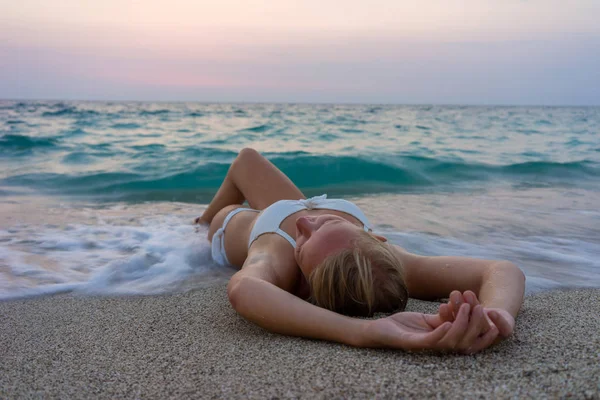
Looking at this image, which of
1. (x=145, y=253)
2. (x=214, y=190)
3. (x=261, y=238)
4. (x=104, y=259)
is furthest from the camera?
(x=214, y=190)

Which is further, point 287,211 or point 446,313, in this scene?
point 287,211

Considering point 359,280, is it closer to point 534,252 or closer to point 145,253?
point 145,253

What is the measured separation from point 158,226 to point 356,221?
2.54 meters

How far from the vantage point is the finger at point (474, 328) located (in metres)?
1.60

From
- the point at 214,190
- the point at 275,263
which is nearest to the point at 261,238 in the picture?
the point at 275,263

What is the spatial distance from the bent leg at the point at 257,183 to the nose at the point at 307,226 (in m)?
1.30

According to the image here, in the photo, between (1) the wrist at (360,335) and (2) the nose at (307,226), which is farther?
(2) the nose at (307,226)

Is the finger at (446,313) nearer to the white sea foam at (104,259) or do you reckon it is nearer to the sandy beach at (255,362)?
the sandy beach at (255,362)

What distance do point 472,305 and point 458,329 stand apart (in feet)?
0.29

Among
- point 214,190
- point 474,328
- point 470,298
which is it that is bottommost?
point 214,190

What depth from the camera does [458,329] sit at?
1.62 metres

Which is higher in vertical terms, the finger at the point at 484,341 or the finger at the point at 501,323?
the finger at the point at 501,323

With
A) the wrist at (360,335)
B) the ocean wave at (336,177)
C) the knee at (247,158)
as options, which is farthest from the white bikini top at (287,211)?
the ocean wave at (336,177)

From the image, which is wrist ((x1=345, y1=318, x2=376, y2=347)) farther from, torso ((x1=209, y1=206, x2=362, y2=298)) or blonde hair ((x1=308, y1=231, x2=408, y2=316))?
torso ((x1=209, y1=206, x2=362, y2=298))
